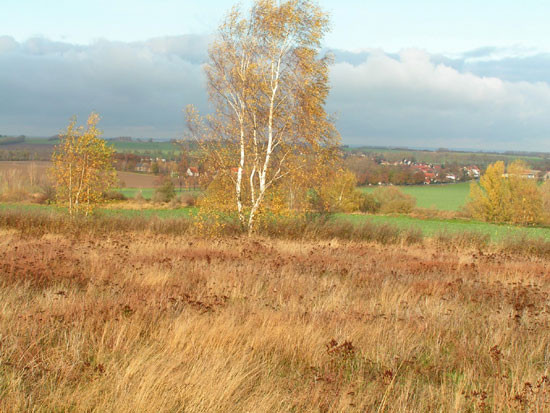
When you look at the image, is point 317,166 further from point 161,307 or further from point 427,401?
point 427,401

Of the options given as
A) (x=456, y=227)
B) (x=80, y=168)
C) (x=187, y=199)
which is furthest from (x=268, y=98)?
(x=187, y=199)

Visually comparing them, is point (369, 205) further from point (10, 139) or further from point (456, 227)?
point (10, 139)

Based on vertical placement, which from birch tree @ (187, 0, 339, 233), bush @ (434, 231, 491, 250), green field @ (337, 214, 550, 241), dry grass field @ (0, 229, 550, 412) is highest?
birch tree @ (187, 0, 339, 233)

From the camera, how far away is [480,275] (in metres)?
11.8

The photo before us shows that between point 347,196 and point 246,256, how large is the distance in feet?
158

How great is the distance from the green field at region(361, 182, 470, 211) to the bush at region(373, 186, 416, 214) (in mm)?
6442

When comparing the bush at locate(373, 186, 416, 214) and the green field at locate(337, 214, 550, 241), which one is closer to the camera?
the green field at locate(337, 214, 550, 241)

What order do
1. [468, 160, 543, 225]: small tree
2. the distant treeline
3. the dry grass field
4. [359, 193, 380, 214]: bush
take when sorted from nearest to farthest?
the dry grass field < [468, 160, 543, 225]: small tree < [359, 193, 380, 214]: bush < the distant treeline

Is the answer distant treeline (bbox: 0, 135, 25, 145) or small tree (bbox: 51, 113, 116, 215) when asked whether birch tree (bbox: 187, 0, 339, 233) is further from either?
distant treeline (bbox: 0, 135, 25, 145)

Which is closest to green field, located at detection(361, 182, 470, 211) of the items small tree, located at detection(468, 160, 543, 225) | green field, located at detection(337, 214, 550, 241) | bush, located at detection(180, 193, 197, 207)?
small tree, located at detection(468, 160, 543, 225)

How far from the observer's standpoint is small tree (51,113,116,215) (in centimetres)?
2388

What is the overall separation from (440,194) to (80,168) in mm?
83421

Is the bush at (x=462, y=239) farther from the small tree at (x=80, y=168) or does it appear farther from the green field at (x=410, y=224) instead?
the small tree at (x=80, y=168)

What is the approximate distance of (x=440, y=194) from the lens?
A: 9425 cm
